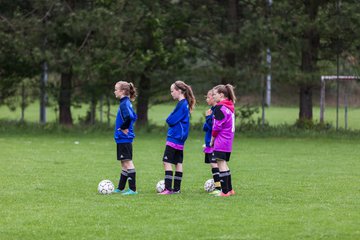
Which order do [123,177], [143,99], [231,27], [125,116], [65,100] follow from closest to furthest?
1. [125,116]
2. [123,177]
3. [231,27]
4. [65,100]
5. [143,99]

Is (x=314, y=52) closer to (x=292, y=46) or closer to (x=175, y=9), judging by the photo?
(x=292, y=46)

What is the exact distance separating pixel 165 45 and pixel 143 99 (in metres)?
2.32

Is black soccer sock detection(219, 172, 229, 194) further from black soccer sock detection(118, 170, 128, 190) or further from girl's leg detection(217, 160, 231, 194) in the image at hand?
black soccer sock detection(118, 170, 128, 190)

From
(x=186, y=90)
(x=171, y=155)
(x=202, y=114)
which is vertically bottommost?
(x=202, y=114)

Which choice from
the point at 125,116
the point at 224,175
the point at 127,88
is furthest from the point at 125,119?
the point at 224,175

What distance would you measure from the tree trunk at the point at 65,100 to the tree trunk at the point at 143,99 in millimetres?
2590

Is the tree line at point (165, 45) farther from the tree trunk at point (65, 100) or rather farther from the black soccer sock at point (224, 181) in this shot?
the black soccer sock at point (224, 181)

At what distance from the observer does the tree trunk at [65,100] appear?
27219 millimetres

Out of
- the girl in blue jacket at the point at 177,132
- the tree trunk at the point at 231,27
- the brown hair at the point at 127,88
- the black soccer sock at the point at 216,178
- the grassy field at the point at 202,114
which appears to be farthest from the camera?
the grassy field at the point at 202,114

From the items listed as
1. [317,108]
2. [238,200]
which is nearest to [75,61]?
[317,108]

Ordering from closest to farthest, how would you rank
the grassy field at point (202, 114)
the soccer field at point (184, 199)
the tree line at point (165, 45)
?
1. the soccer field at point (184, 199)
2. the tree line at point (165, 45)
3. the grassy field at point (202, 114)

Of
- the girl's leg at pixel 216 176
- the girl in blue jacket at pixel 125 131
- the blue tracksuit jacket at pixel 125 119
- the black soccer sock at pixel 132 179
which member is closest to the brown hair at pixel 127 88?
the girl in blue jacket at pixel 125 131

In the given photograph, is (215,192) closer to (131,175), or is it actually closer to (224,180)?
(224,180)

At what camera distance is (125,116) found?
11406 mm
